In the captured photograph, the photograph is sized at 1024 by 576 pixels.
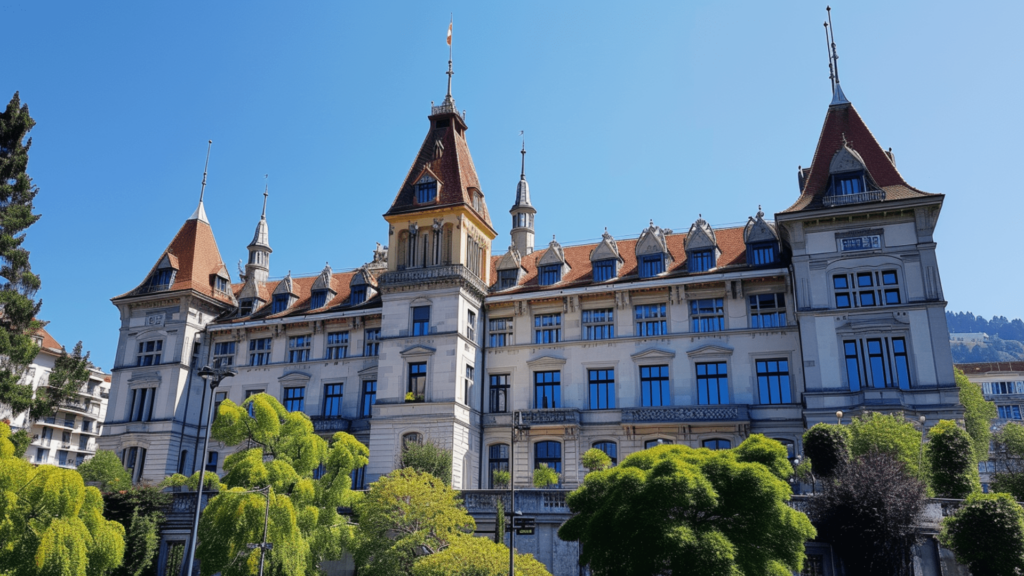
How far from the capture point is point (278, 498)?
89.0ft

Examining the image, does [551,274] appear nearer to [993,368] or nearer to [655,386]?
[655,386]

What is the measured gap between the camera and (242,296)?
5256 cm

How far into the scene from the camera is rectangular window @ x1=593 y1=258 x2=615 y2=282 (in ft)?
145

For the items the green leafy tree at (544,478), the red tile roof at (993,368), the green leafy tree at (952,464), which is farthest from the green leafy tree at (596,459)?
the red tile roof at (993,368)

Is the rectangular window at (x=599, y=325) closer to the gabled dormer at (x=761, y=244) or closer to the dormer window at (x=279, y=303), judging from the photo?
the gabled dormer at (x=761, y=244)

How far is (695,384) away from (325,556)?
19.9m

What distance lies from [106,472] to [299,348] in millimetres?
12738

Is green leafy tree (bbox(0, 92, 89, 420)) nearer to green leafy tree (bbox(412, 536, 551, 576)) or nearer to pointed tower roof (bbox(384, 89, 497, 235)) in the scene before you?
pointed tower roof (bbox(384, 89, 497, 235))

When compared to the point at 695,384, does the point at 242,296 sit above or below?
above

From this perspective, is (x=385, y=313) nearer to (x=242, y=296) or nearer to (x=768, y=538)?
(x=242, y=296)

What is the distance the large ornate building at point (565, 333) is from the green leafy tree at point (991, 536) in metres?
10.8

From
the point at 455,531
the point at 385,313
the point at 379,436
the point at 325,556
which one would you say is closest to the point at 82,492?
the point at 325,556

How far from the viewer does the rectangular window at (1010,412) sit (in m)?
97.3

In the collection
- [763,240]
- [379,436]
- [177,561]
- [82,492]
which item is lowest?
[177,561]
